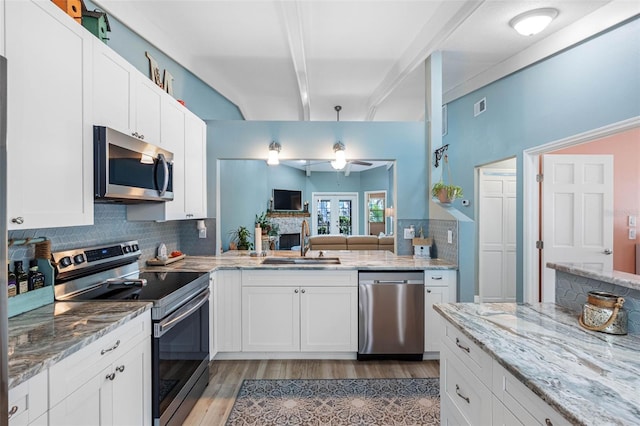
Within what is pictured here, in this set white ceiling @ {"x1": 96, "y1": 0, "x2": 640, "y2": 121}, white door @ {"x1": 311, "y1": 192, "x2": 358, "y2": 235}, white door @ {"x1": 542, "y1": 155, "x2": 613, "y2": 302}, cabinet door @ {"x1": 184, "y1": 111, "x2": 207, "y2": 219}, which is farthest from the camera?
white door @ {"x1": 311, "y1": 192, "x2": 358, "y2": 235}

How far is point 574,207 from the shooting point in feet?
10.4

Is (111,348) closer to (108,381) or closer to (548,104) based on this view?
(108,381)

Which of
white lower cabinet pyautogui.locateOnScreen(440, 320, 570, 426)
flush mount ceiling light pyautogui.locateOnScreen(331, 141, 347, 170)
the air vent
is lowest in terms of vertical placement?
white lower cabinet pyautogui.locateOnScreen(440, 320, 570, 426)

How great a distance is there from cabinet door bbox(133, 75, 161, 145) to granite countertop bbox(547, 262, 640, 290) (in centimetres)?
258

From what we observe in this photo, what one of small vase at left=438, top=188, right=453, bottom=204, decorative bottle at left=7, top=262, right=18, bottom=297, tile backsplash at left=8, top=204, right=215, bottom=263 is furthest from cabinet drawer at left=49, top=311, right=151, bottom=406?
small vase at left=438, top=188, right=453, bottom=204

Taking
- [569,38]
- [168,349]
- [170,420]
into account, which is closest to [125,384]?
[168,349]

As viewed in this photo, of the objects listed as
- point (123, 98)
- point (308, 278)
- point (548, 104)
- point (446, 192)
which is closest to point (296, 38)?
point (123, 98)

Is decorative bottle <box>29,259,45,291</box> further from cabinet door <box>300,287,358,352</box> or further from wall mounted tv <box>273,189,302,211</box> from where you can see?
wall mounted tv <box>273,189,302,211</box>

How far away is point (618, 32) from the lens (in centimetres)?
236

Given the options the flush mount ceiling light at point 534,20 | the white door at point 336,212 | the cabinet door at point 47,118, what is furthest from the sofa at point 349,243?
the white door at point 336,212

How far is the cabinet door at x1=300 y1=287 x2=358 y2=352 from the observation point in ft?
9.16

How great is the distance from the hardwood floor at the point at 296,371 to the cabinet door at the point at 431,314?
174mm

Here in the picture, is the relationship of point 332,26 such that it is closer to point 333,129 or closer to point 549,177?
point 333,129

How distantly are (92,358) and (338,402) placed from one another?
1667mm
